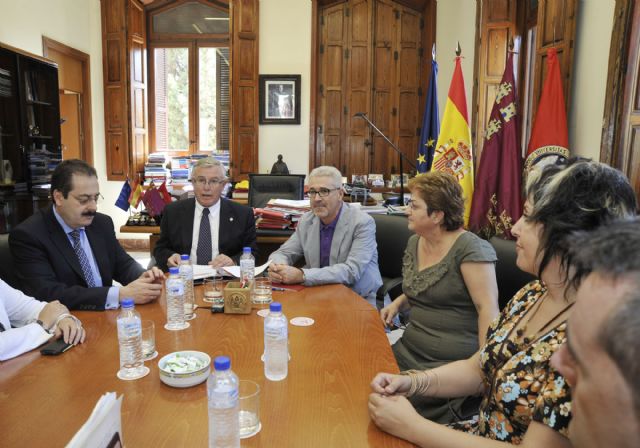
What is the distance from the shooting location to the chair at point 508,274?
192 centimetres

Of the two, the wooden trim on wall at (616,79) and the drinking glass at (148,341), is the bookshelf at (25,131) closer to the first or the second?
the drinking glass at (148,341)

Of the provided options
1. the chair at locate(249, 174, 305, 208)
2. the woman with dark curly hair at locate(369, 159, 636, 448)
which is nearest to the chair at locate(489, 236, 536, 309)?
the woman with dark curly hair at locate(369, 159, 636, 448)

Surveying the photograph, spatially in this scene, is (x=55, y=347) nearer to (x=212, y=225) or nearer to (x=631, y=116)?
(x=212, y=225)

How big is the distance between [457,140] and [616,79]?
151 centimetres

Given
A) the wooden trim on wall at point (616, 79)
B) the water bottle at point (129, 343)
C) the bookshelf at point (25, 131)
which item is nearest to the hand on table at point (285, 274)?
the water bottle at point (129, 343)

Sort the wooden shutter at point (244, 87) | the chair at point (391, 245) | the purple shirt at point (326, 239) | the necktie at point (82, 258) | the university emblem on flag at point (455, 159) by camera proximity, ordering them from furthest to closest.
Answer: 1. the wooden shutter at point (244, 87)
2. the university emblem on flag at point (455, 159)
3. the chair at point (391, 245)
4. the purple shirt at point (326, 239)
5. the necktie at point (82, 258)

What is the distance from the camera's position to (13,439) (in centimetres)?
96

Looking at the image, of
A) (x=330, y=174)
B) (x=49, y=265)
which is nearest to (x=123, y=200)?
(x=49, y=265)

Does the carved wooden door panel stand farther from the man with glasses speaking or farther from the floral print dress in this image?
the floral print dress

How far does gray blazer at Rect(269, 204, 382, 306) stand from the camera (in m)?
2.27

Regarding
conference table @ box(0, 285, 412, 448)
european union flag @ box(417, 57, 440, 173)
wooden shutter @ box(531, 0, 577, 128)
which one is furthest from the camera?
european union flag @ box(417, 57, 440, 173)

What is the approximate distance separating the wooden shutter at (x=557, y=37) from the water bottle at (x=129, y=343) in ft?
9.42

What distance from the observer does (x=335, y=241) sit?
2.46m

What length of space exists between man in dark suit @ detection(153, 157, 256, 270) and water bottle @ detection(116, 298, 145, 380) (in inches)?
58.2
